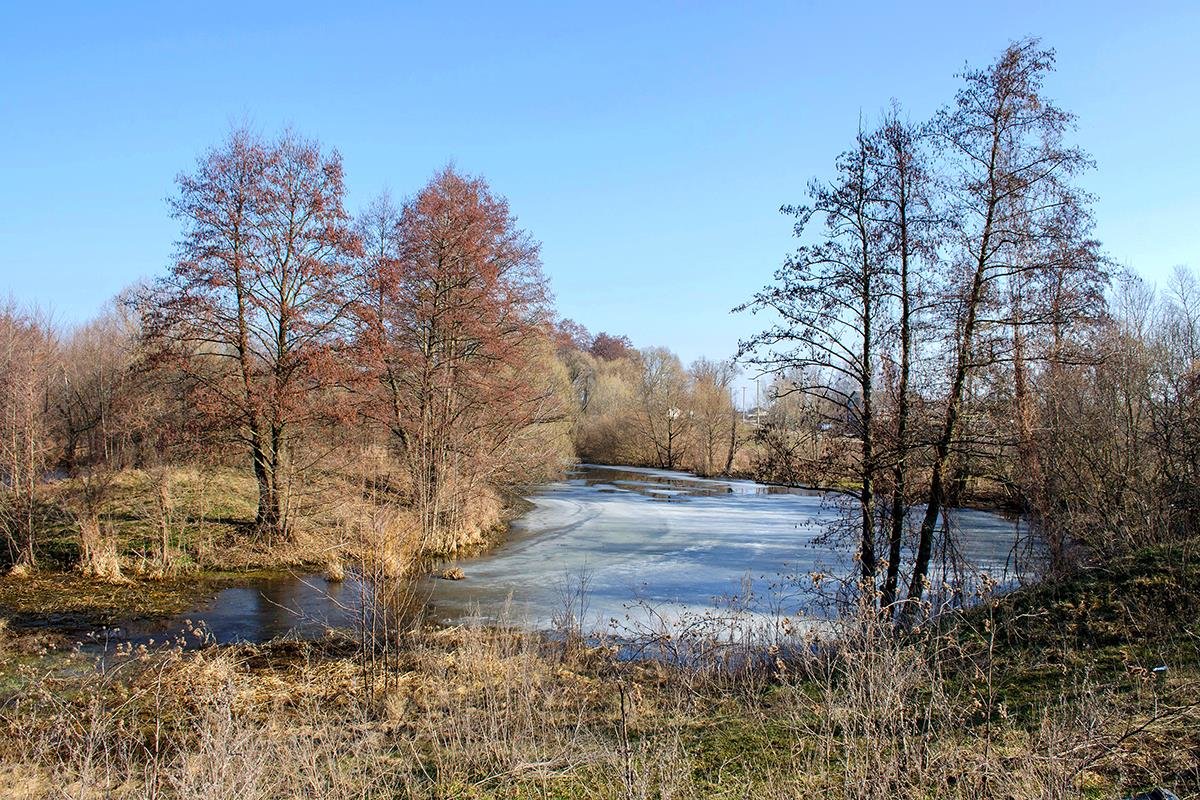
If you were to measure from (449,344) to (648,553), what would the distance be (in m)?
8.90

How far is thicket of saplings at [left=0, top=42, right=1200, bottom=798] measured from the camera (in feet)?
16.8

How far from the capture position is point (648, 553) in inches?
753

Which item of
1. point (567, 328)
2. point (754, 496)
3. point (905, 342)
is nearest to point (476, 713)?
point (905, 342)

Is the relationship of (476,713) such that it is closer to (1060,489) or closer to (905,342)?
(905,342)

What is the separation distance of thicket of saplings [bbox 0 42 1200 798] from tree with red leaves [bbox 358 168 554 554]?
118 mm

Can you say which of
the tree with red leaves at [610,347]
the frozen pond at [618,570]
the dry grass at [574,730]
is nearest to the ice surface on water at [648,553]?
the frozen pond at [618,570]

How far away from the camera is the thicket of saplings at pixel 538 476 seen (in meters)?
5.11

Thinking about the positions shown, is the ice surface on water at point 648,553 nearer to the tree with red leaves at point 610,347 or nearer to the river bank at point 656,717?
the river bank at point 656,717

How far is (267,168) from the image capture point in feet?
56.8

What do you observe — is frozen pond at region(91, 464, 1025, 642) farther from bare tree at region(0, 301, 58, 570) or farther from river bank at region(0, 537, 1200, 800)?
bare tree at region(0, 301, 58, 570)

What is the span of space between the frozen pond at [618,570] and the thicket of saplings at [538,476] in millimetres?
550

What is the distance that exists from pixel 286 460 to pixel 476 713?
43.8 ft

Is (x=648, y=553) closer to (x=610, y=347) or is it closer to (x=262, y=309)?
(x=262, y=309)

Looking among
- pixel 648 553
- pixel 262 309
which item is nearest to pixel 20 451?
pixel 262 309
